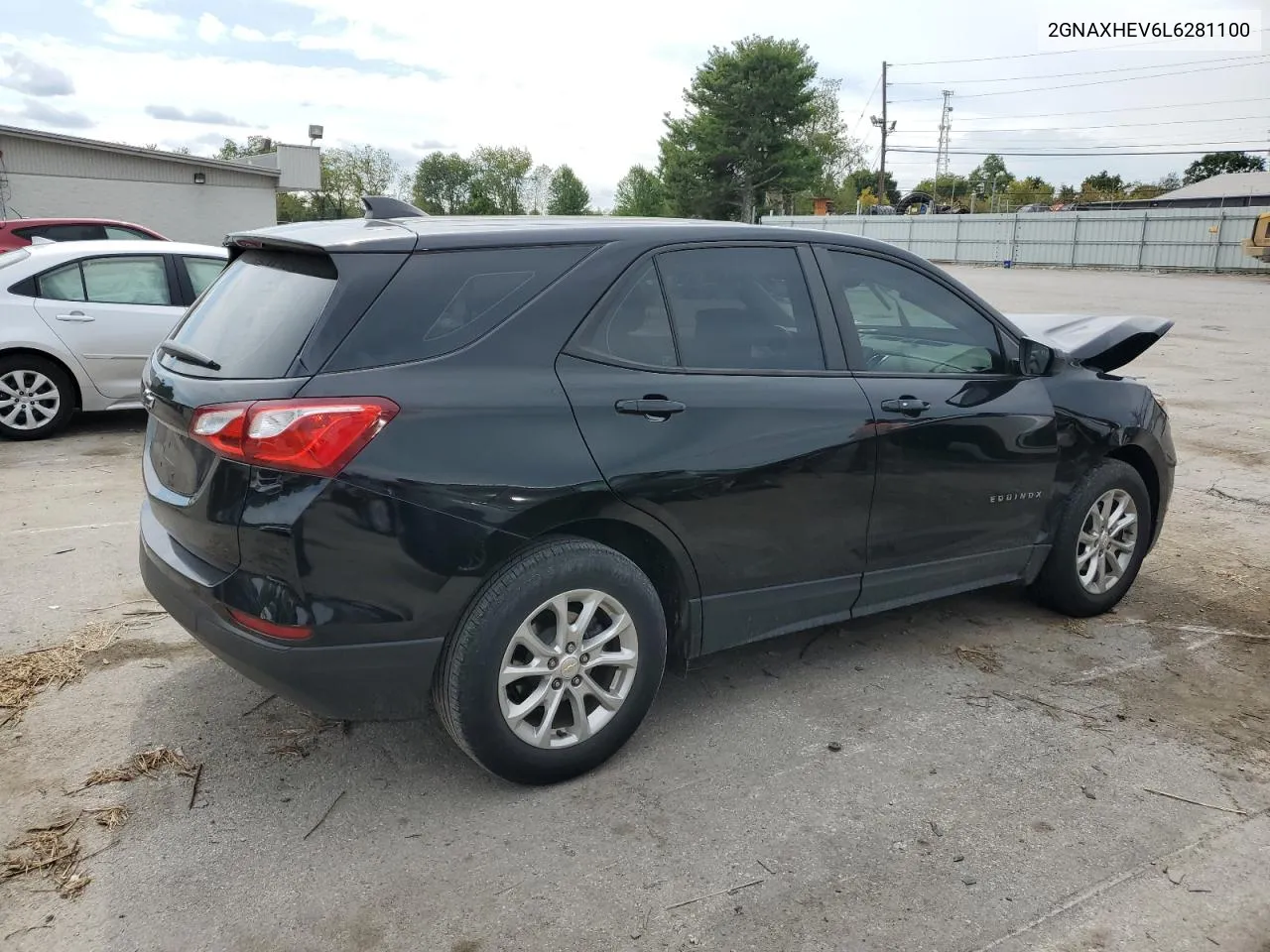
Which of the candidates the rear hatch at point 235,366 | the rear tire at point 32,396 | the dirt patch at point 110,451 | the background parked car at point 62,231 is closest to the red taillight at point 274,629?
the rear hatch at point 235,366

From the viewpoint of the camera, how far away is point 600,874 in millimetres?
2803

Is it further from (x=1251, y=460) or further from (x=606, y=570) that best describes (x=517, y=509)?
(x=1251, y=460)

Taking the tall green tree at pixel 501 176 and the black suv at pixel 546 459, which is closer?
the black suv at pixel 546 459

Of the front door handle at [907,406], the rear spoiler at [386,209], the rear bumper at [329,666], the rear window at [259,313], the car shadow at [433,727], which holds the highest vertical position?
the rear spoiler at [386,209]

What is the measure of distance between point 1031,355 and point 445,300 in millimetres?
2568

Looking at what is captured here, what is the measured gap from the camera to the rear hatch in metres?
2.89

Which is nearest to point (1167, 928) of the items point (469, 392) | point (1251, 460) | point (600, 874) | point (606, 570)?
point (600, 874)

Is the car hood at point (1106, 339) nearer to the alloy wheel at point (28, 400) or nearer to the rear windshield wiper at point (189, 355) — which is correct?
the rear windshield wiper at point (189, 355)

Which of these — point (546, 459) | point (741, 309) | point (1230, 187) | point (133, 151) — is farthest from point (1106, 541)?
point (1230, 187)

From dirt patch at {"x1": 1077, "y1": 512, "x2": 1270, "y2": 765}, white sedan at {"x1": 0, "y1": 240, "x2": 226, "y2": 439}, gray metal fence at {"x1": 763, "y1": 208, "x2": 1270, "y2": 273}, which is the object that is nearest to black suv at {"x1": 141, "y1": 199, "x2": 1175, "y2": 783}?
dirt patch at {"x1": 1077, "y1": 512, "x2": 1270, "y2": 765}

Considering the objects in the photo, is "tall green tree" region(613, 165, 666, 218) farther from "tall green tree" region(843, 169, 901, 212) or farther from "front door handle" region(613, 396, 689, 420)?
"front door handle" region(613, 396, 689, 420)

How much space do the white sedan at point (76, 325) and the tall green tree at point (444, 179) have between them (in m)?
73.7

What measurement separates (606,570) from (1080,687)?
2088 mm

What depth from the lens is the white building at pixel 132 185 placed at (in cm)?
2608
